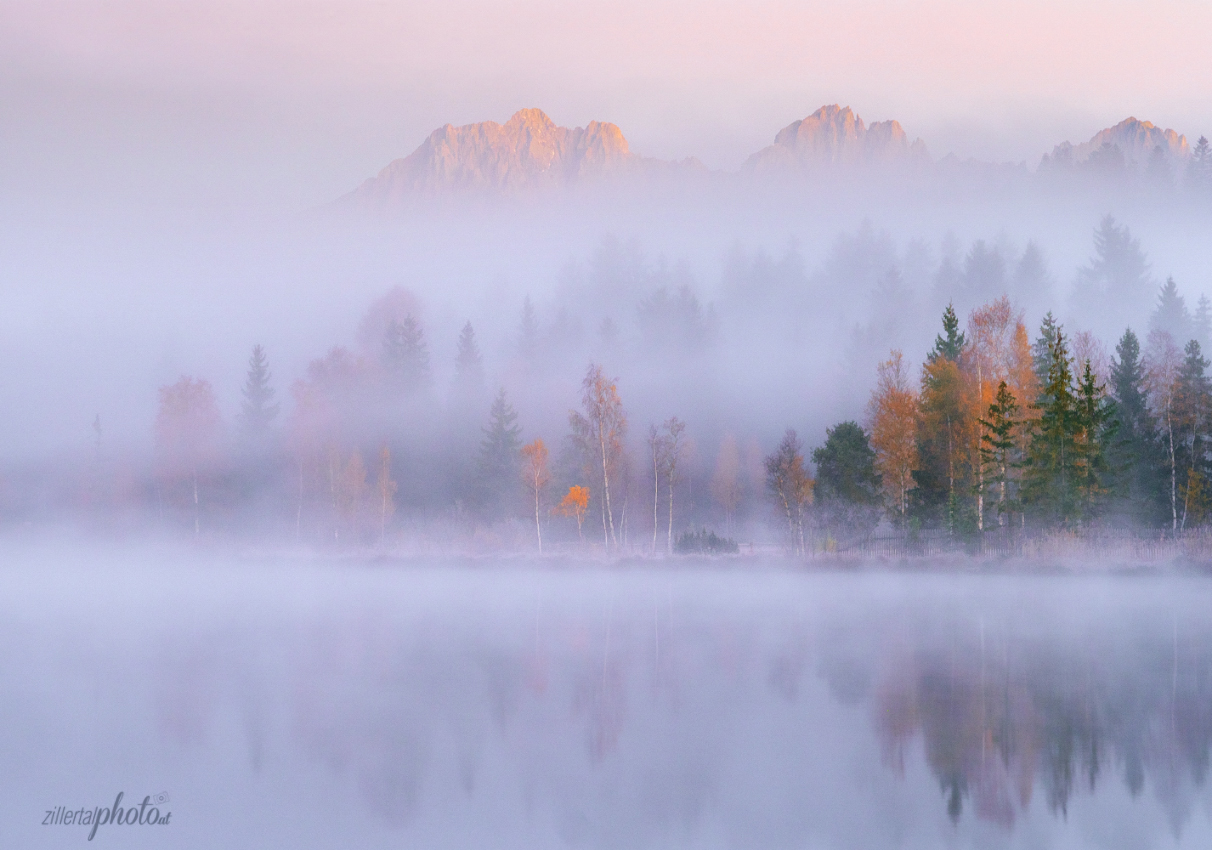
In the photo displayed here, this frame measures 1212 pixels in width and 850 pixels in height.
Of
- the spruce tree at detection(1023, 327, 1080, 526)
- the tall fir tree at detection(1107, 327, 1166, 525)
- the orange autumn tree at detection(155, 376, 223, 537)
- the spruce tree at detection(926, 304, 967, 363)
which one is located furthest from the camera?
the orange autumn tree at detection(155, 376, 223, 537)

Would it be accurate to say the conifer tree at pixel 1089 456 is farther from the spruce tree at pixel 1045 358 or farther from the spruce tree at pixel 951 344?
Answer: the spruce tree at pixel 951 344

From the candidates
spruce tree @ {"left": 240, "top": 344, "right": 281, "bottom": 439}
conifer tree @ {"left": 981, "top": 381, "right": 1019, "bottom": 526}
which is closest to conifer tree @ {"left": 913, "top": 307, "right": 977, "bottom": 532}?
conifer tree @ {"left": 981, "top": 381, "right": 1019, "bottom": 526}

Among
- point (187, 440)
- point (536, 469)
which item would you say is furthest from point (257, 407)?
point (536, 469)

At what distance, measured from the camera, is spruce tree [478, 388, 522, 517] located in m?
61.8

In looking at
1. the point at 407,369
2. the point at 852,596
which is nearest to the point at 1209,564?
the point at 852,596

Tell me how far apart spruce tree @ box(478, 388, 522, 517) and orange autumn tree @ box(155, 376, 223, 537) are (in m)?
20.0

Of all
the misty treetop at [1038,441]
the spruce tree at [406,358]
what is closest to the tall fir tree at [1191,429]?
the misty treetop at [1038,441]

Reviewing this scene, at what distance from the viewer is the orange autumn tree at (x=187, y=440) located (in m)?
64.6

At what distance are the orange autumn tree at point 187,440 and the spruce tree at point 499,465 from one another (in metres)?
20.0

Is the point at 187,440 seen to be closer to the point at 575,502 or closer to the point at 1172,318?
the point at 575,502

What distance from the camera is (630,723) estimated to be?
2027 cm

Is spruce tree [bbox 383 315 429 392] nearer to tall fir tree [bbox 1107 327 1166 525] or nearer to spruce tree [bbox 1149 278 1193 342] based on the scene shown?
tall fir tree [bbox 1107 327 1166 525]

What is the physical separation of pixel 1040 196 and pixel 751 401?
11369 cm

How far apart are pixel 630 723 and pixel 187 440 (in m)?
54.2
